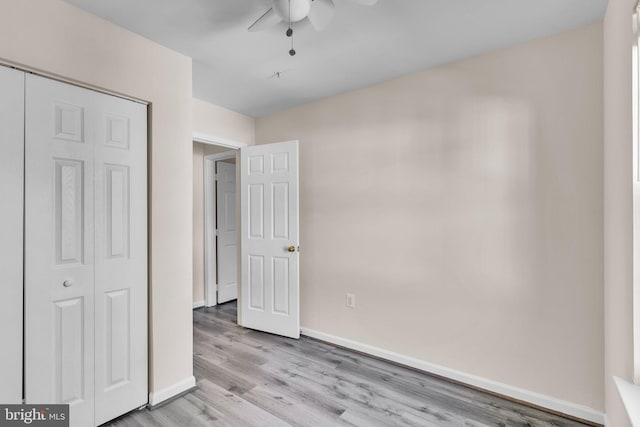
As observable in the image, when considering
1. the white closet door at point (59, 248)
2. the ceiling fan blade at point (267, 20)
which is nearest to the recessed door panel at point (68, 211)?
the white closet door at point (59, 248)

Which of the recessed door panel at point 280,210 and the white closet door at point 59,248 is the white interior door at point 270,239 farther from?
the white closet door at point 59,248

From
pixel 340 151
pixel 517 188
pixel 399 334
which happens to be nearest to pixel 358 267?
pixel 399 334

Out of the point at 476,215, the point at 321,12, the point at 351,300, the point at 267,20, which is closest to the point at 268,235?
the point at 351,300

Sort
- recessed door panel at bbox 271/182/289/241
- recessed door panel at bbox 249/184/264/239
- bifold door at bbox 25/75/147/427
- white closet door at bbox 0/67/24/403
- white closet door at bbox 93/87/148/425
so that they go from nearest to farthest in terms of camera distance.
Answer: white closet door at bbox 0/67/24/403, bifold door at bbox 25/75/147/427, white closet door at bbox 93/87/148/425, recessed door panel at bbox 271/182/289/241, recessed door panel at bbox 249/184/264/239

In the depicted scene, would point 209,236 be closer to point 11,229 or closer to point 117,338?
point 117,338

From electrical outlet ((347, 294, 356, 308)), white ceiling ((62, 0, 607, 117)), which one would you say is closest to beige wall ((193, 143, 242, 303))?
white ceiling ((62, 0, 607, 117))

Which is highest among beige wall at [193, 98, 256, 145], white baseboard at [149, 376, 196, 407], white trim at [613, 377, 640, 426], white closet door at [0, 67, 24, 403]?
beige wall at [193, 98, 256, 145]

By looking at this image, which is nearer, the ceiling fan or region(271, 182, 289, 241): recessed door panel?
the ceiling fan

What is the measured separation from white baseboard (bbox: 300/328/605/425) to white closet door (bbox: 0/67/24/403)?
225 cm

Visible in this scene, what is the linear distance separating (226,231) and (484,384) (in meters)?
3.54

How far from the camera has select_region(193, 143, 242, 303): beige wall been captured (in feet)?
13.8

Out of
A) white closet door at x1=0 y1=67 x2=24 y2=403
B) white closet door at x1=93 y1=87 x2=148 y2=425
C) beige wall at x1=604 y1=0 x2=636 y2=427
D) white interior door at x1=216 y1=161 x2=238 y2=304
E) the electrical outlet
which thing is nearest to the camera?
beige wall at x1=604 y1=0 x2=636 y2=427

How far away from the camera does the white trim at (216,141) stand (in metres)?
3.06

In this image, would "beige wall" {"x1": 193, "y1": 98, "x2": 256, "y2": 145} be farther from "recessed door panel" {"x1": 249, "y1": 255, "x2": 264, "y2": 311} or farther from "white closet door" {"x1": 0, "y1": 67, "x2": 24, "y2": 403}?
"white closet door" {"x1": 0, "y1": 67, "x2": 24, "y2": 403}
